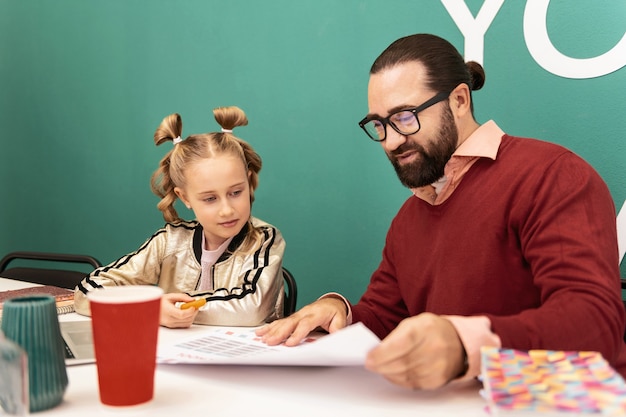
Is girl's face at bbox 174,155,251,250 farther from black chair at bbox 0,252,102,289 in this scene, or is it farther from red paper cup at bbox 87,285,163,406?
red paper cup at bbox 87,285,163,406

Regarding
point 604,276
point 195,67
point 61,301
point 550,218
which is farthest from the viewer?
point 195,67

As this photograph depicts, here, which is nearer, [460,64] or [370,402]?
[370,402]

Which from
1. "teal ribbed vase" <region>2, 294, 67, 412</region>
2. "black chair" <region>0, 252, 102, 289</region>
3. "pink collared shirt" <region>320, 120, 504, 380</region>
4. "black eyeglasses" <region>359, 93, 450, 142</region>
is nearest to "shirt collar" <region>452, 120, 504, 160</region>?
"pink collared shirt" <region>320, 120, 504, 380</region>

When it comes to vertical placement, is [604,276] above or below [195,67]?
below

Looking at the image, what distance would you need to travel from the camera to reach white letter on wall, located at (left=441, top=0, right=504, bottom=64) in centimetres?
179

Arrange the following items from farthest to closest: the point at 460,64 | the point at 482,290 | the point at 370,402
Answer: the point at 460,64 < the point at 482,290 < the point at 370,402

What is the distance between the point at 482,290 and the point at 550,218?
0.22m

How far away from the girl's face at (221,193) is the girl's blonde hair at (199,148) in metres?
0.04

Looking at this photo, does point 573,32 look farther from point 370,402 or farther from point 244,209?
point 370,402

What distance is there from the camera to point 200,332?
4.09 feet

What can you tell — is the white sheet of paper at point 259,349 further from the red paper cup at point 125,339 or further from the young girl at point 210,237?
the young girl at point 210,237

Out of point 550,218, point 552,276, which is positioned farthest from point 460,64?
point 552,276

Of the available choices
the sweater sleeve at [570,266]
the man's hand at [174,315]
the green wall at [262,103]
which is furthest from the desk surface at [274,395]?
the green wall at [262,103]

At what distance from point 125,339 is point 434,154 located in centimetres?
82
